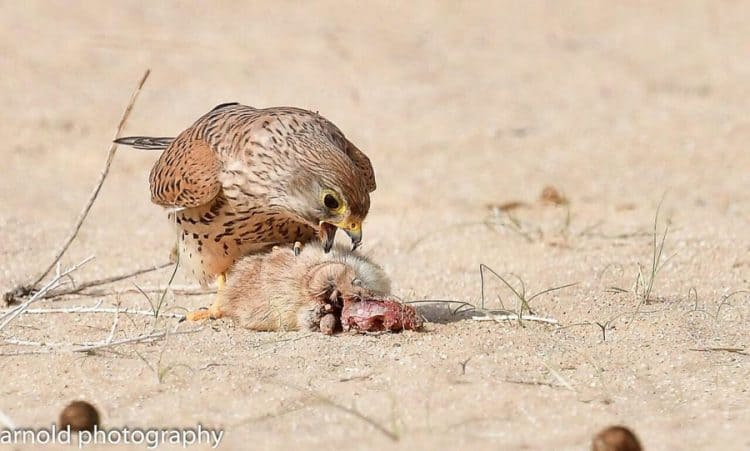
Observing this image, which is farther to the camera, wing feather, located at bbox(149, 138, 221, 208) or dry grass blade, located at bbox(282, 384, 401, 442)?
wing feather, located at bbox(149, 138, 221, 208)

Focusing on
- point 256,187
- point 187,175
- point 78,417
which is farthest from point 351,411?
point 187,175

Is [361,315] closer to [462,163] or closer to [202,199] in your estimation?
[202,199]

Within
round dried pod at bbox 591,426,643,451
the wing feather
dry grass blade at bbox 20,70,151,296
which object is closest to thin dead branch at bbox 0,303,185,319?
dry grass blade at bbox 20,70,151,296

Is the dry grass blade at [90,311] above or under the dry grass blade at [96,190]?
under

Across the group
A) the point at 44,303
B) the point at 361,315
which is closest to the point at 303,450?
the point at 361,315

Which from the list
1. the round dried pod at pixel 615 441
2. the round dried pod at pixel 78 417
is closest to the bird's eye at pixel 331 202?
the round dried pod at pixel 78 417

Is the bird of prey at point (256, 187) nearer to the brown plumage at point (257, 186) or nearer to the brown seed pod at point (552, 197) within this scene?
the brown plumage at point (257, 186)

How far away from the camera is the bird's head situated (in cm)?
460

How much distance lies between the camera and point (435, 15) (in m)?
12.3

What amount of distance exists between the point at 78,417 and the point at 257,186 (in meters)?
1.59

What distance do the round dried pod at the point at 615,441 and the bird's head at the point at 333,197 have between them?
1.67 metres

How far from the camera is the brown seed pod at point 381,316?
4.49 m

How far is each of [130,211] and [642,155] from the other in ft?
11.8

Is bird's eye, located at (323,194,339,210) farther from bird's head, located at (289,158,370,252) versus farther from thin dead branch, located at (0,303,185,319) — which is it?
thin dead branch, located at (0,303,185,319)
